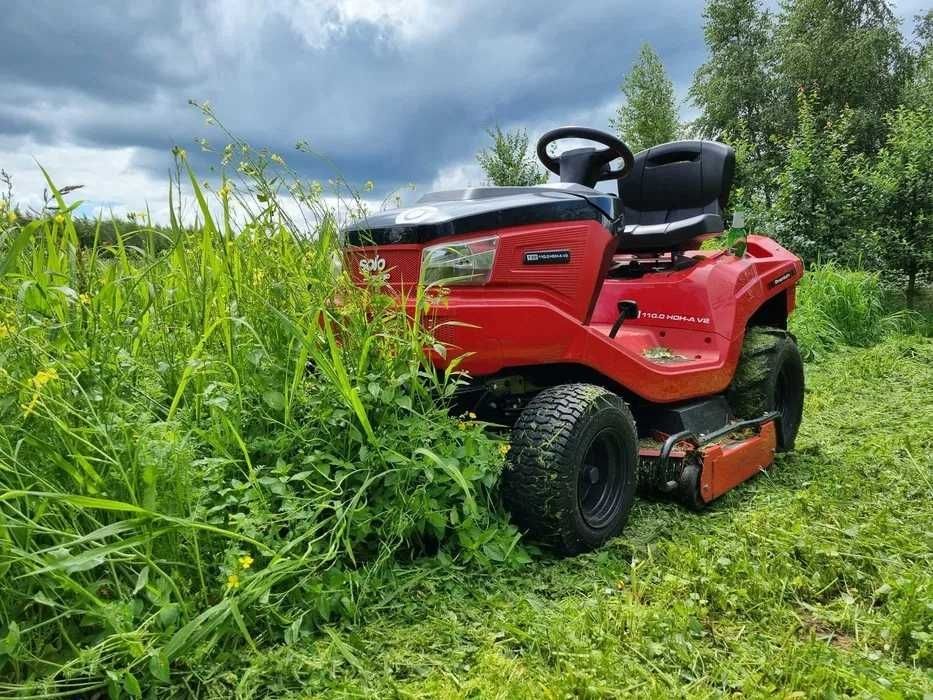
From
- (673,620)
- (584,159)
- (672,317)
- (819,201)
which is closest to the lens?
(673,620)

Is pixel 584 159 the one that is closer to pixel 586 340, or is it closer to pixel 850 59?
pixel 586 340

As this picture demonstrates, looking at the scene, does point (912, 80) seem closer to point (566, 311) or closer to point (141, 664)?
point (566, 311)

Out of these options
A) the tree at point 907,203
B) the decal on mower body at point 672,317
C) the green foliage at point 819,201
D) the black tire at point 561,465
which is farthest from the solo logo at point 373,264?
the tree at point 907,203

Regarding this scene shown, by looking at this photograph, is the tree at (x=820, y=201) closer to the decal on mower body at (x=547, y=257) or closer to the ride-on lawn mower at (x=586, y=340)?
the ride-on lawn mower at (x=586, y=340)

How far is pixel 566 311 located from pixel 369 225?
71cm

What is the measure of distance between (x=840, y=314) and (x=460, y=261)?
6857 millimetres

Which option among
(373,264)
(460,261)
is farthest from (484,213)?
(373,264)

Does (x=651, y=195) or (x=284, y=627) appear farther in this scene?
(x=651, y=195)

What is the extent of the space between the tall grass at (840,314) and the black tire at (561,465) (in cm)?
547

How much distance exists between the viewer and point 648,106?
77.3 ft

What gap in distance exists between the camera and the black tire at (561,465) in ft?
6.89

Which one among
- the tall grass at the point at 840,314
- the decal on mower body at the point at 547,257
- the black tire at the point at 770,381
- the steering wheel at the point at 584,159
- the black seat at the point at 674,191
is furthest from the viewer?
the tall grass at the point at 840,314

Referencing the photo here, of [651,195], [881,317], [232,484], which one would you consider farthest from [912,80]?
[232,484]

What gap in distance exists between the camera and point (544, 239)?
92.5 inches
